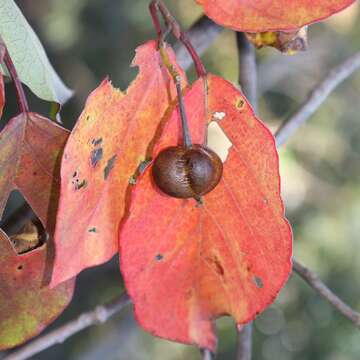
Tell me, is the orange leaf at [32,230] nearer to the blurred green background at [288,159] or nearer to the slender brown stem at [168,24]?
the slender brown stem at [168,24]

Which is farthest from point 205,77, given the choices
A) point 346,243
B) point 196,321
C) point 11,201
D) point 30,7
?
point 30,7

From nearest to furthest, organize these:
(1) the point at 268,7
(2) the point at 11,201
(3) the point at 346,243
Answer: (1) the point at 268,7, (2) the point at 11,201, (3) the point at 346,243

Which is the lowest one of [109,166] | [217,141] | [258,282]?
[217,141]

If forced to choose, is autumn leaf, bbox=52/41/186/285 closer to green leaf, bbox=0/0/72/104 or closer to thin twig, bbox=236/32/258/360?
green leaf, bbox=0/0/72/104

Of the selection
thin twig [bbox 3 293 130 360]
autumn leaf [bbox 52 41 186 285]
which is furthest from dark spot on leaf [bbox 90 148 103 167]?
thin twig [bbox 3 293 130 360]

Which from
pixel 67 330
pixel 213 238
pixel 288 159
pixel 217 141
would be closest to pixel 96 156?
pixel 213 238

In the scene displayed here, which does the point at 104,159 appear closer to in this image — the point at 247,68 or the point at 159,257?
the point at 159,257

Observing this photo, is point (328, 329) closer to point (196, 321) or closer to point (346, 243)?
point (346, 243)
